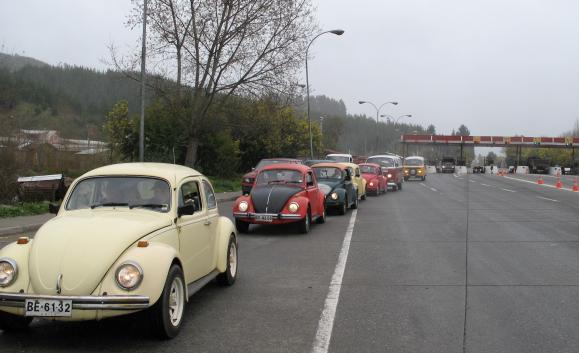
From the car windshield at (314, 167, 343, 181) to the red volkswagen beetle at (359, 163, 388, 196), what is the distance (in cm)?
892

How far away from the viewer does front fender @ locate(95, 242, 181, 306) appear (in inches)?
191

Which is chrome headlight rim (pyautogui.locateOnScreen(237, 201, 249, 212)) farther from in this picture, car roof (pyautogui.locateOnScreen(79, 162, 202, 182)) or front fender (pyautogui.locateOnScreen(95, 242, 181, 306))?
front fender (pyautogui.locateOnScreen(95, 242, 181, 306))

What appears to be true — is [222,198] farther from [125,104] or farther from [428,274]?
[125,104]

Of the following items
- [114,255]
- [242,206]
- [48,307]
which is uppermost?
[114,255]

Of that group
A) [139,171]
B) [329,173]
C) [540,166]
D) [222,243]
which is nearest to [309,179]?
[329,173]

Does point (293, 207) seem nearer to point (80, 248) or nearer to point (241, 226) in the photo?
point (241, 226)

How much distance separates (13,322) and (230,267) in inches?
115

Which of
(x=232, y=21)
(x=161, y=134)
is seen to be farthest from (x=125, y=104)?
(x=232, y=21)

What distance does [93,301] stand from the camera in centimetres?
469

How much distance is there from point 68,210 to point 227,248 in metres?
2.05

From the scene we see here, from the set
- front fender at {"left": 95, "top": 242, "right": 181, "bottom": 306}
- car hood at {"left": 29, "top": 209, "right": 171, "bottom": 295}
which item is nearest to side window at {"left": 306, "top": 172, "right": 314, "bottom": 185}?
car hood at {"left": 29, "top": 209, "right": 171, "bottom": 295}

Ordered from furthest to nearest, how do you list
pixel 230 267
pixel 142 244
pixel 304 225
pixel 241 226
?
1. pixel 241 226
2. pixel 304 225
3. pixel 230 267
4. pixel 142 244

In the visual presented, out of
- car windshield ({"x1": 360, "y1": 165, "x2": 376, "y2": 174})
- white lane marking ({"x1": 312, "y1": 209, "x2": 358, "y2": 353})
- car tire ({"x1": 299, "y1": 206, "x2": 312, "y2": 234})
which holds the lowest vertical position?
white lane marking ({"x1": 312, "y1": 209, "x2": 358, "y2": 353})

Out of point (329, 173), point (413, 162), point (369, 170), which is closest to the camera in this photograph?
point (329, 173)
